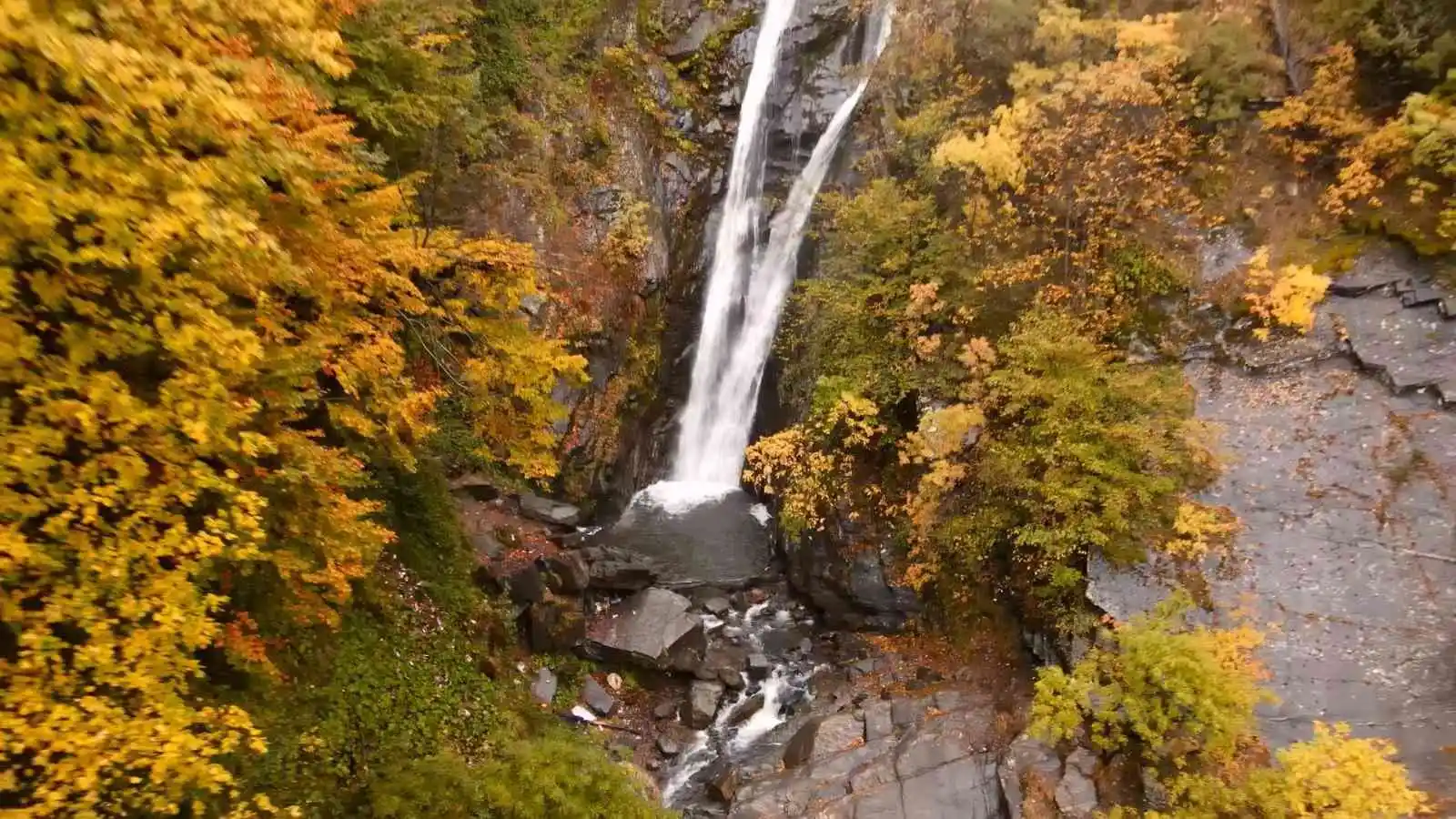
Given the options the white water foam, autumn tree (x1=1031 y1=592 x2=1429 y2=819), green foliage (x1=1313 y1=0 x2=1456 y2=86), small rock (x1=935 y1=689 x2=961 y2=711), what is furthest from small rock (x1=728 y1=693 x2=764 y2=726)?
green foliage (x1=1313 y1=0 x2=1456 y2=86)

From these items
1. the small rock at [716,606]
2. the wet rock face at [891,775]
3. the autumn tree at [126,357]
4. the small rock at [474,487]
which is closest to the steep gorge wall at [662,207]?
the small rock at [474,487]

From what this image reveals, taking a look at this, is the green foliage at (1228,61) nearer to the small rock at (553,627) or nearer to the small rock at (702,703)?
the small rock at (702,703)

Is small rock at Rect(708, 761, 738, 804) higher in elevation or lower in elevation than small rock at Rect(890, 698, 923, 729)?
lower

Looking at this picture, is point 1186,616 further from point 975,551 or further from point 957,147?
point 957,147

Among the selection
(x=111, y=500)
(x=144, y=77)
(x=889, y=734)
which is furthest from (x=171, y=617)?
(x=889, y=734)

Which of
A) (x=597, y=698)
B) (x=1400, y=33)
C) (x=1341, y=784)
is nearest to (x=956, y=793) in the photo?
(x=1341, y=784)

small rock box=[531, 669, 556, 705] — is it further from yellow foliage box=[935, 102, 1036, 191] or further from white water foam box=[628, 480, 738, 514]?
yellow foliage box=[935, 102, 1036, 191]
